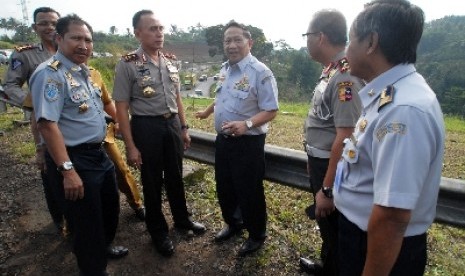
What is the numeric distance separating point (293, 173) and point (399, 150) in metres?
1.70

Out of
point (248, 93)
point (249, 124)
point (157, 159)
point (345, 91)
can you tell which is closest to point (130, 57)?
point (157, 159)

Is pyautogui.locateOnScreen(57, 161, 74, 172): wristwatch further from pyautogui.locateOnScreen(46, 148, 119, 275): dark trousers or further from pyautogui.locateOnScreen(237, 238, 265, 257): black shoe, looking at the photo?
pyautogui.locateOnScreen(237, 238, 265, 257): black shoe

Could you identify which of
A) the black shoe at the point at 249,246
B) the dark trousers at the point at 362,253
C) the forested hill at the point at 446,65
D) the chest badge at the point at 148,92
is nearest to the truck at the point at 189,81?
the chest badge at the point at 148,92

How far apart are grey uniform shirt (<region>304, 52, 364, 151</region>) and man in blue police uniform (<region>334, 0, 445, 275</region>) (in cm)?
54

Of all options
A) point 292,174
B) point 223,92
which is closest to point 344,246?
point 292,174

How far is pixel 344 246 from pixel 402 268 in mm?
259

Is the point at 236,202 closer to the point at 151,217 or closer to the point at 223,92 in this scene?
the point at 151,217

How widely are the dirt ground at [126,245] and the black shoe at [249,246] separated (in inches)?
1.9

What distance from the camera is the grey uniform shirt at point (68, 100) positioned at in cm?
230

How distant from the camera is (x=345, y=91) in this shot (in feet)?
6.56

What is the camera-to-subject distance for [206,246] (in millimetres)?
2939

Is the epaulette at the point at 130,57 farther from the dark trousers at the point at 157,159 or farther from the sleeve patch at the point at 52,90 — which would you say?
the sleeve patch at the point at 52,90

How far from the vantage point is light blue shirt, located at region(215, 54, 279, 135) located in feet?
9.30

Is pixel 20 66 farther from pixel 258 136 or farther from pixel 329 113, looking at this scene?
pixel 329 113
